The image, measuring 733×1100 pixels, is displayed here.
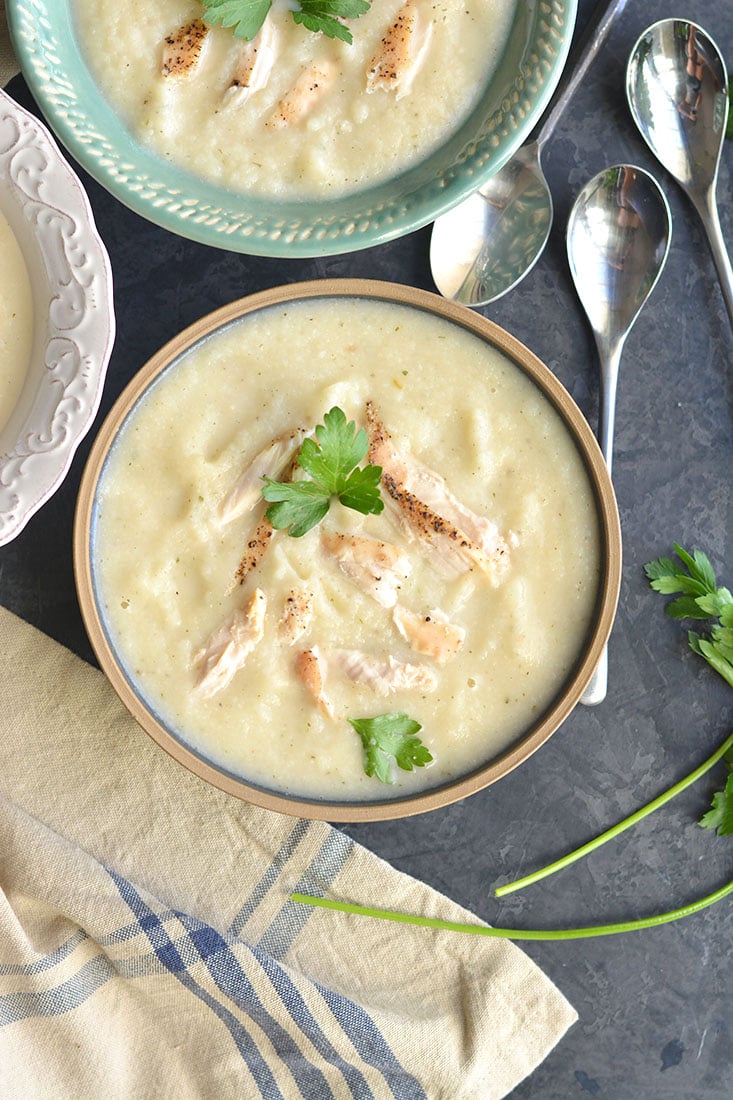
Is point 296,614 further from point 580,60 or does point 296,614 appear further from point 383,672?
point 580,60

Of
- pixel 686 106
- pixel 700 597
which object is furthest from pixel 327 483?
pixel 686 106

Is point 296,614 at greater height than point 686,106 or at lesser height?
lesser

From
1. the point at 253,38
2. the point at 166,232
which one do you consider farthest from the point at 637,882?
the point at 253,38

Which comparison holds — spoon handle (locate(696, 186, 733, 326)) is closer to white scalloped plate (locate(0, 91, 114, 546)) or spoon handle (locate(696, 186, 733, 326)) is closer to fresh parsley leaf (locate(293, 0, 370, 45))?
fresh parsley leaf (locate(293, 0, 370, 45))

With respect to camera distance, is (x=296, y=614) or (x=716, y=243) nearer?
(x=296, y=614)

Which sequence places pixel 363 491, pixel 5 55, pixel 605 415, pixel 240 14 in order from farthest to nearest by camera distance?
1. pixel 605 415
2. pixel 5 55
3. pixel 363 491
4. pixel 240 14

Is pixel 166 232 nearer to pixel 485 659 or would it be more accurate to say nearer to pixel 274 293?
pixel 274 293

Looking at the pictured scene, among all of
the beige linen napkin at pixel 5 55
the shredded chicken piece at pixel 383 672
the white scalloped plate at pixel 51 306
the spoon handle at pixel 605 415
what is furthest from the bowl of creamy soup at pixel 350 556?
the beige linen napkin at pixel 5 55
